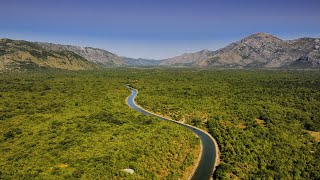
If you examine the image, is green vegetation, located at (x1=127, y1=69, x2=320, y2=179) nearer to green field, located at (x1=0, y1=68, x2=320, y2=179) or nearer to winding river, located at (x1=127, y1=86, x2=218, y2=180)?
green field, located at (x1=0, y1=68, x2=320, y2=179)

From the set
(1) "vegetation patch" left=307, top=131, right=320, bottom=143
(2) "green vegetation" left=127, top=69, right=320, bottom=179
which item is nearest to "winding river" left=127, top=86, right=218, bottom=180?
(2) "green vegetation" left=127, top=69, right=320, bottom=179

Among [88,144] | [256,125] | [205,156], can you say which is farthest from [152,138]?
[256,125]

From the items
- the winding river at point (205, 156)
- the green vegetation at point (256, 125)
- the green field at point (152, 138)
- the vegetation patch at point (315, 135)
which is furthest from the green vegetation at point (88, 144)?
the vegetation patch at point (315, 135)

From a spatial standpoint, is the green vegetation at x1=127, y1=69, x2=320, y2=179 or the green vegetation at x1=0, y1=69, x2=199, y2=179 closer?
the green vegetation at x1=0, y1=69, x2=199, y2=179

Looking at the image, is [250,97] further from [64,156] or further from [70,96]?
[64,156]

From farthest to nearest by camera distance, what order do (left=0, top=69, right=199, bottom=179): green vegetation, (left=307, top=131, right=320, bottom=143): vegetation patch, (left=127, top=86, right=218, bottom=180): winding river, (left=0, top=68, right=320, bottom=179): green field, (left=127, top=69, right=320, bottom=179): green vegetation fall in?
1. (left=307, top=131, right=320, bottom=143): vegetation patch
2. (left=127, top=86, right=218, bottom=180): winding river
3. (left=127, top=69, right=320, bottom=179): green vegetation
4. (left=0, top=68, right=320, bottom=179): green field
5. (left=0, top=69, right=199, bottom=179): green vegetation

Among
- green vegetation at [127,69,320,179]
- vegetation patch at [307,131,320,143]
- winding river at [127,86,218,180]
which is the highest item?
green vegetation at [127,69,320,179]

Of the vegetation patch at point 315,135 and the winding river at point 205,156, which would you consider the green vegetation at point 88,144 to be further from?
the vegetation patch at point 315,135

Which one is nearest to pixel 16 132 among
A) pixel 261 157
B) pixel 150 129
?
pixel 150 129

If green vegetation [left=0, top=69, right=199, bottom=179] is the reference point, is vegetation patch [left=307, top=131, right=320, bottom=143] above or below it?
below
